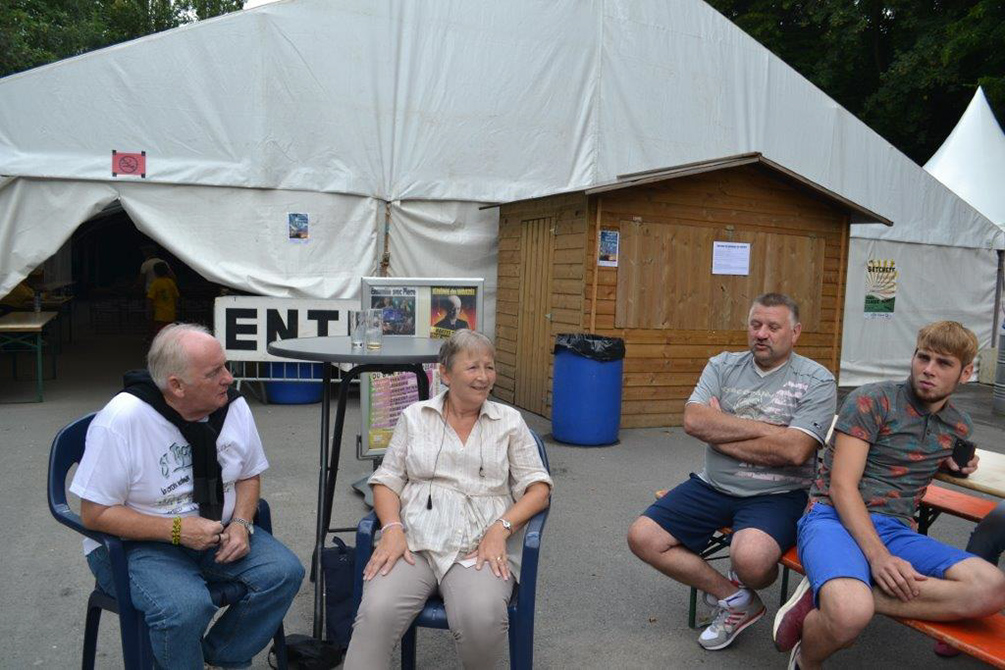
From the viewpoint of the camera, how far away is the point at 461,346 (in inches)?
107

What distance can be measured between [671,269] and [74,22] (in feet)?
80.9

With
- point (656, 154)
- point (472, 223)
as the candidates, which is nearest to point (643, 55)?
point (656, 154)

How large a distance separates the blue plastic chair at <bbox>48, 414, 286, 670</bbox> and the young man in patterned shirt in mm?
1848

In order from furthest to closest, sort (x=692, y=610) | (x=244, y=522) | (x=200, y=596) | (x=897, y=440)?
(x=692, y=610) < (x=897, y=440) < (x=244, y=522) < (x=200, y=596)

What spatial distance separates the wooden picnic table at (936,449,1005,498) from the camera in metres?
2.82

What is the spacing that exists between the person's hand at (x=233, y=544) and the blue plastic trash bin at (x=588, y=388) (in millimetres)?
4445

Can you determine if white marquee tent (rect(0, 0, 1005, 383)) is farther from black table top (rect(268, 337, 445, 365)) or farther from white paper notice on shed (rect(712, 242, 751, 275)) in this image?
black table top (rect(268, 337, 445, 365))

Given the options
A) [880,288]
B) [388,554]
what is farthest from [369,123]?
[880,288]

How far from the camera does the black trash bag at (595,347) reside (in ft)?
21.7

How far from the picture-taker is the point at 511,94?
925cm

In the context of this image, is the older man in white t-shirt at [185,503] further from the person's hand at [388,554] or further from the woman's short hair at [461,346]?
the woman's short hair at [461,346]

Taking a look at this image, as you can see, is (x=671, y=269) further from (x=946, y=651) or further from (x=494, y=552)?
(x=494, y=552)

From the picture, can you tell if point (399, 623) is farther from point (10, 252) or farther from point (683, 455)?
point (10, 252)

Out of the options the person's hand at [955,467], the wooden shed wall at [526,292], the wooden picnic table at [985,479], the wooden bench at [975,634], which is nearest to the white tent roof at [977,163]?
the wooden shed wall at [526,292]
